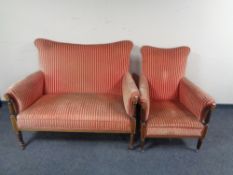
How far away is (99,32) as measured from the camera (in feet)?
7.41

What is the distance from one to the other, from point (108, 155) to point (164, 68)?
107 cm

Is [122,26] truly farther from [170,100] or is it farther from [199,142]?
[199,142]

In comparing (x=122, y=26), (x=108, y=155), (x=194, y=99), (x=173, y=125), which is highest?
(x=122, y=26)

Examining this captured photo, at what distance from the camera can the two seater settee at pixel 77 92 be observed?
5.50 ft

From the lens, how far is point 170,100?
2.10 meters

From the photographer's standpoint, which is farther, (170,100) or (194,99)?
(170,100)

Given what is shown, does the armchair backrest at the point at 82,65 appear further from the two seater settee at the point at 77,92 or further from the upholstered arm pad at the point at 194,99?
the upholstered arm pad at the point at 194,99

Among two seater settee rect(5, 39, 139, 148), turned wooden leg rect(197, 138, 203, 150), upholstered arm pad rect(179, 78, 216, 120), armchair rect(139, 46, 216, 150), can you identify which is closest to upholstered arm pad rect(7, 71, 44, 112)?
two seater settee rect(5, 39, 139, 148)

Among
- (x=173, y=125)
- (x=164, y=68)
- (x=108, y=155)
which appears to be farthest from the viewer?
(x=164, y=68)

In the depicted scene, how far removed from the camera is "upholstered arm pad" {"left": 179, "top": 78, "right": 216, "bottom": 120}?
5.33ft

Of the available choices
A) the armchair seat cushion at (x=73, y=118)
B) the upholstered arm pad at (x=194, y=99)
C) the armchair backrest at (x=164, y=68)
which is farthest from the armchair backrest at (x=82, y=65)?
the upholstered arm pad at (x=194, y=99)

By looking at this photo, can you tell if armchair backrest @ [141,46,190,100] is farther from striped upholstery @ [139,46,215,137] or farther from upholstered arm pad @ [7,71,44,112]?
upholstered arm pad @ [7,71,44,112]

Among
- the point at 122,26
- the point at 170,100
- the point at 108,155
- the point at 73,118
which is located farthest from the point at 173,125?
the point at 122,26

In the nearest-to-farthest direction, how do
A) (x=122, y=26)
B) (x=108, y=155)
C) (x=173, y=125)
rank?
(x=173, y=125) → (x=108, y=155) → (x=122, y=26)
